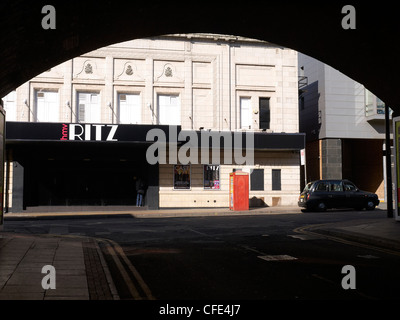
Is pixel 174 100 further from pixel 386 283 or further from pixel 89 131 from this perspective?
pixel 386 283

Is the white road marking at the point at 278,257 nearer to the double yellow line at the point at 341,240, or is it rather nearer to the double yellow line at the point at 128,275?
the double yellow line at the point at 341,240

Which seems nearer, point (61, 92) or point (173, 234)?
point (173, 234)

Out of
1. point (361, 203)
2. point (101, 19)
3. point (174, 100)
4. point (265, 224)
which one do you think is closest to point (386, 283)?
point (101, 19)

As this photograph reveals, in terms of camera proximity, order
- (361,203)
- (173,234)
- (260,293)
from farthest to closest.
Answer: (361,203) < (173,234) < (260,293)

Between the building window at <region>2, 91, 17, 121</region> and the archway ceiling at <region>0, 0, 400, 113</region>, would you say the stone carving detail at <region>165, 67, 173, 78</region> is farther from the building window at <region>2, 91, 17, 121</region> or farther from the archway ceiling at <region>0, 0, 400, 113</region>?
the archway ceiling at <region>0, 0, 400, 113</region>

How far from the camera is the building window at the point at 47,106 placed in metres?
24.4

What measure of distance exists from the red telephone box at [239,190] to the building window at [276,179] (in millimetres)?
3929

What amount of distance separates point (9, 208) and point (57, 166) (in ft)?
11.6

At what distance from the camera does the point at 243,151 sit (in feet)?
86.7

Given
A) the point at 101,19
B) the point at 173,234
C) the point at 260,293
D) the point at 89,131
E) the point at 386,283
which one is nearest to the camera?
the point at 260,293

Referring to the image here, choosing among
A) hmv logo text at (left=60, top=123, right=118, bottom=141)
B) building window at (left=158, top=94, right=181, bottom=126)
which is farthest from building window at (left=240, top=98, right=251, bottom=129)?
hmv logo text at (left=60, top=123, right=118, bottom=141)

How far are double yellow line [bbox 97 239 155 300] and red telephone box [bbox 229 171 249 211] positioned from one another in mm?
12816

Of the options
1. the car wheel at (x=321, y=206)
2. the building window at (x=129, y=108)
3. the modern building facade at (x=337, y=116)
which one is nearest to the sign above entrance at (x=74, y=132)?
the building window at (x=129, y=108)

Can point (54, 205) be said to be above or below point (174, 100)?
below
